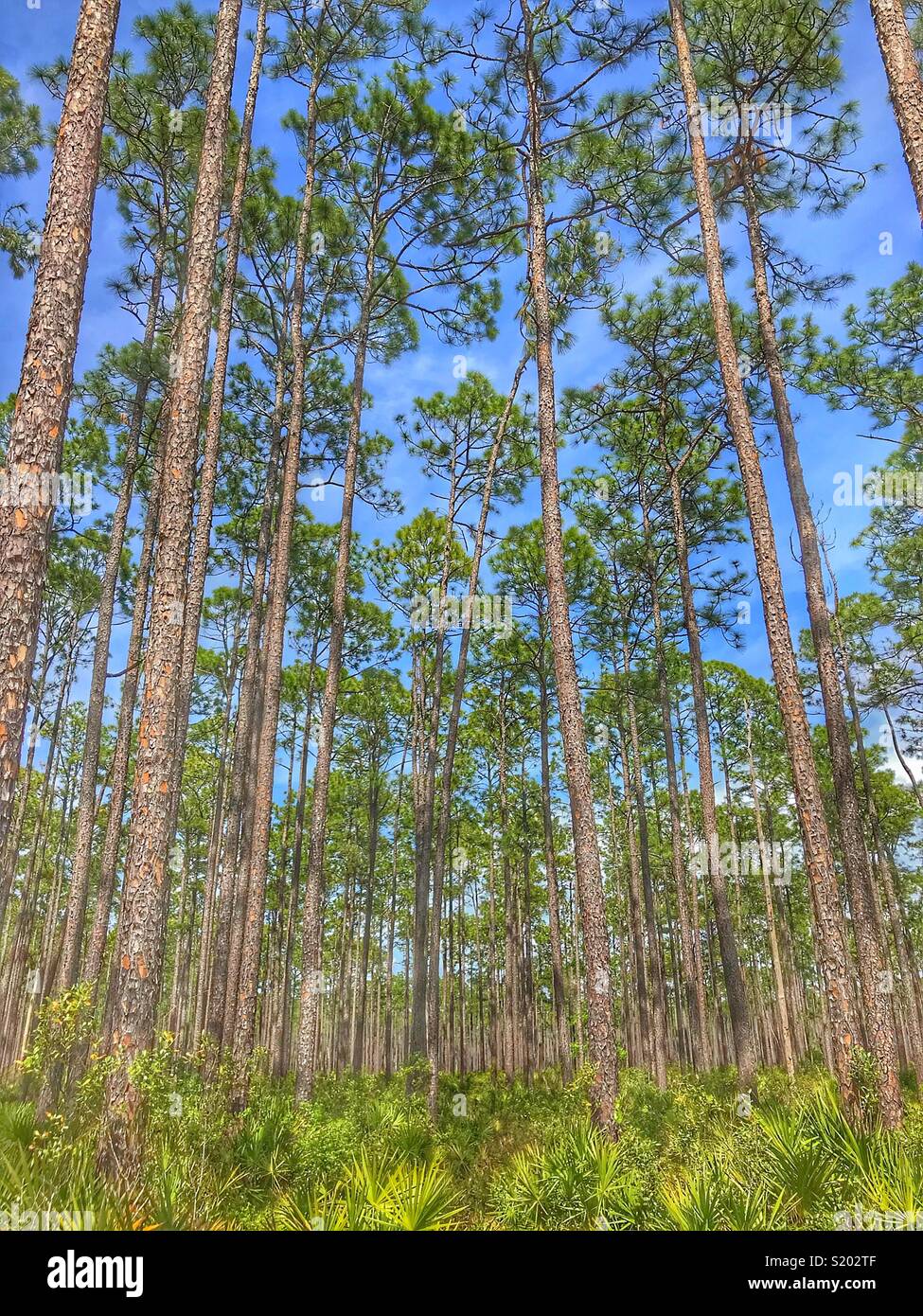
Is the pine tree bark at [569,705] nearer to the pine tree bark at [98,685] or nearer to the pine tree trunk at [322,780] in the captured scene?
the pine tree trunk at [322,780]

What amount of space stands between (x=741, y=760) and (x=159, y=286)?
24.4 meters

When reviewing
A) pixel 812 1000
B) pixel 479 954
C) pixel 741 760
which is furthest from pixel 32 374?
pixel 812 1000

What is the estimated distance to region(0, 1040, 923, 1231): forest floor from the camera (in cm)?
451

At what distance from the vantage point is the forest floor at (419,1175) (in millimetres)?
4508

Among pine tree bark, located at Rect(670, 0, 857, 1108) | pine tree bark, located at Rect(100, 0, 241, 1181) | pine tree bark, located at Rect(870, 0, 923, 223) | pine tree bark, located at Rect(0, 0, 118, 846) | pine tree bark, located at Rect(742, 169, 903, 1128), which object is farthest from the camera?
pine tree bark, located at Rect(742, 169, 903, 1128)

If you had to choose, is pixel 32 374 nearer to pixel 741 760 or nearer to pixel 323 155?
pixel 323 155

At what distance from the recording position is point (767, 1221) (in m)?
4.56

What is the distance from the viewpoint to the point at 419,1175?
521cm

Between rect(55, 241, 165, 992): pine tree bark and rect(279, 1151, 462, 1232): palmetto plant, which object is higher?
rect(55, 241, 165, 992): pine tree bark

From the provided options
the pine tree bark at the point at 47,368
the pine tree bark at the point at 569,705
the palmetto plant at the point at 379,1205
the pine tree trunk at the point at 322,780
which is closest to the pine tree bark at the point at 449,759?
the pine tree trunk at the point at 322,780

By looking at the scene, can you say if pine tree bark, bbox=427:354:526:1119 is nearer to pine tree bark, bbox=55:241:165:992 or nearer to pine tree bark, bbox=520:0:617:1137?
pine tree bark, bbox=520:0:617:1137

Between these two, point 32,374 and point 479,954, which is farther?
point 479,954

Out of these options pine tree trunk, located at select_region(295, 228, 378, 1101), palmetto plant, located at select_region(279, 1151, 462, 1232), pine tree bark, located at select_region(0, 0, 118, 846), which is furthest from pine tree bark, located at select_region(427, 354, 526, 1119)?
pine tree bark, located at select_region(0, 0, 118, 846)

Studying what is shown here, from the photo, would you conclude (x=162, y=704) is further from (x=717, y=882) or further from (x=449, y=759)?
(x=717, y=882)
